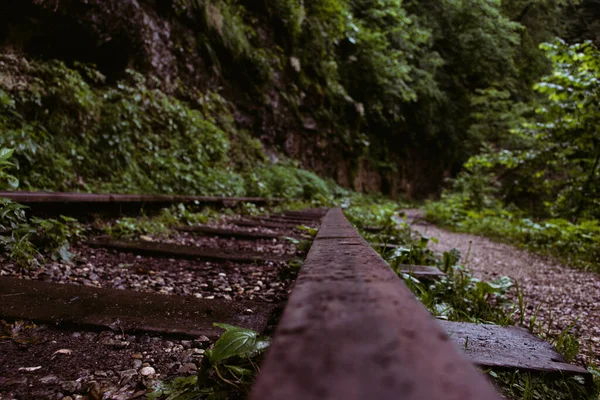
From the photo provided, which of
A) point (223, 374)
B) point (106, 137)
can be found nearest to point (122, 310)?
point (223, 374)

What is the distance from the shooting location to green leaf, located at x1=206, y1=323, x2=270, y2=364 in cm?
85

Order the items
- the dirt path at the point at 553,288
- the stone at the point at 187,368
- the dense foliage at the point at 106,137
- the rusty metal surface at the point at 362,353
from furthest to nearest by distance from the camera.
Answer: the dense foliage at the point at 106,137, the dirt path at the point at 553,288, the stone at the point at 187,368, the rusty metal surface at the point at 362,353

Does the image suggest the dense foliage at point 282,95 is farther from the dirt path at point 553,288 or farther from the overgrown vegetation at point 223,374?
the dirt path at point 553,288

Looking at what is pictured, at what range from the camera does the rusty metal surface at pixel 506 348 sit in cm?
105

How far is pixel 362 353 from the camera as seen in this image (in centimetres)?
33

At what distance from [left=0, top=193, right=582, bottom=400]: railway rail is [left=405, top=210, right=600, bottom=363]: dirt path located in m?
0.67

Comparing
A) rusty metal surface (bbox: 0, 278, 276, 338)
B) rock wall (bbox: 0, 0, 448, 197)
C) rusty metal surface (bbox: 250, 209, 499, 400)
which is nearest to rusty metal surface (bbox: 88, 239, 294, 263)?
rusty metal surface (bbox: 0, 278, 276, 338)

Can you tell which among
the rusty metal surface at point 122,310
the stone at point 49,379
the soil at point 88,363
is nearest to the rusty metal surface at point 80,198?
the rusty metal surface at point 122,310

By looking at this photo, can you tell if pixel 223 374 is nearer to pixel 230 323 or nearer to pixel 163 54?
pixel 230 323

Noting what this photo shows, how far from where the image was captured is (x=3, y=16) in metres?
4.44

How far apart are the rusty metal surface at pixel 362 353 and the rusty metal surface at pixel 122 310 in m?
0.78

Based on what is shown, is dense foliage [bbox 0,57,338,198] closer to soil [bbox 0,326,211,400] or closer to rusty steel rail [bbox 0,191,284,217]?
rusty steel rail [bbox 0,191,284,217]

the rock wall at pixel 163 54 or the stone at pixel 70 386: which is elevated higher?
the rock wall at pixel 163 54

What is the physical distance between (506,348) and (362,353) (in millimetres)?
1076
